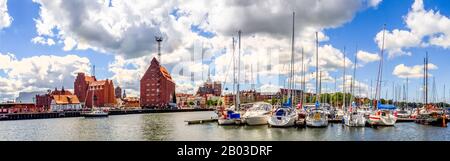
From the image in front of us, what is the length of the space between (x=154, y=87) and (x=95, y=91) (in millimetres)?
27939

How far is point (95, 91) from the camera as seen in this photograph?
16262cm

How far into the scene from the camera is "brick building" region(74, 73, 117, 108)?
161 metres

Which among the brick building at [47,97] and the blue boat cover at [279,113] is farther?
the brick building at [47,97]

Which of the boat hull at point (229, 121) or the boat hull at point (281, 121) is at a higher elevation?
the boat hull at point (281, 121)

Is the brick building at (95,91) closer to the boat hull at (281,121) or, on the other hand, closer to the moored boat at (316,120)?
the boat hull at (281,121)

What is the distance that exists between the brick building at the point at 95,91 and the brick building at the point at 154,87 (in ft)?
57.5

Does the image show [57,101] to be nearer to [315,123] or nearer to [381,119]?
[315,123]

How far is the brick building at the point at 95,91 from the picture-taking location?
161 m

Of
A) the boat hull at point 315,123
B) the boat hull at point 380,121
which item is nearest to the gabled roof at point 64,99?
the boat hull at point 315,123

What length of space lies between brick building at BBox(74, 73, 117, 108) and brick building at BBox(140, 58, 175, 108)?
1754 centimetres

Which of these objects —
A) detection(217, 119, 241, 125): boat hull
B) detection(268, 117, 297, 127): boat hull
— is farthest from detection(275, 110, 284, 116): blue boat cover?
detection(217, 119, 241, 125): boat hull
